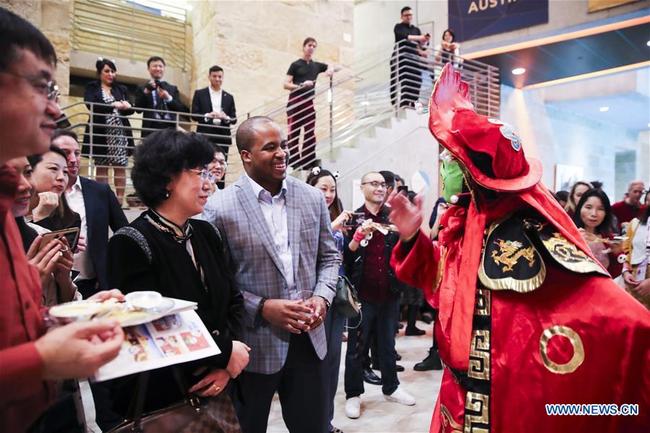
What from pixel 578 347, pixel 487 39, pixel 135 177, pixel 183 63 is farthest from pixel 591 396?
pixel 183 63

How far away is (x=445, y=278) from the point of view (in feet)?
6.39

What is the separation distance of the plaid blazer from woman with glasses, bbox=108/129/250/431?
0.20 metres

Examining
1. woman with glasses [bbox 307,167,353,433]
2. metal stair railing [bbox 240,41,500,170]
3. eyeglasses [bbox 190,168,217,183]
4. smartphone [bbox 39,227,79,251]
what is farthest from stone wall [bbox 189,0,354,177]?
eyeglasses [bbox 190,168,217,183]

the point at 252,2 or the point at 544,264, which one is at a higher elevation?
the point at 252,2

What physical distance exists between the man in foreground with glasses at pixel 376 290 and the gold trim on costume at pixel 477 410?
2.13 meters

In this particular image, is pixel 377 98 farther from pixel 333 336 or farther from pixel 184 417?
pixel 184 417

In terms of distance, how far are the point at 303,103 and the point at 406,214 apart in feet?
18.9

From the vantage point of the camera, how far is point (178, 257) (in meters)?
1.73

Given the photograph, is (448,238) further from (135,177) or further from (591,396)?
(135,177)

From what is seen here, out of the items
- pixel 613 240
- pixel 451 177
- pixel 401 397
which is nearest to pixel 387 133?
pixel 613 240

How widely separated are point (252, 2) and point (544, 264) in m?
9.28

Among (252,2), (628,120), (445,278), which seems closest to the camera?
(445,278)

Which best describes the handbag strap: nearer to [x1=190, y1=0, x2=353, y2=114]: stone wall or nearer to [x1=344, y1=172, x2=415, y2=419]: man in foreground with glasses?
[x1=344, y1=172, x2=415, y2=419]: man in foreground with glasses

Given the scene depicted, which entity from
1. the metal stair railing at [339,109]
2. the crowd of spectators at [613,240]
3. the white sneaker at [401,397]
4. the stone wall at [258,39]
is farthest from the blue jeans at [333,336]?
the stone wall at [258,39]
